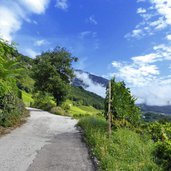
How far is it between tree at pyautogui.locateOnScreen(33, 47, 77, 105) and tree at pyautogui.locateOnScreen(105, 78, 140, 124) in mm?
30968

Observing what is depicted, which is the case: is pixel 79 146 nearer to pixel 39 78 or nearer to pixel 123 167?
pixel 123 167

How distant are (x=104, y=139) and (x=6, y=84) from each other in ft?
21.9

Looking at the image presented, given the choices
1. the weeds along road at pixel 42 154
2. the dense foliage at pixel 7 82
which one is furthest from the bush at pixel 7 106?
the weeds along road at pixel 42 154

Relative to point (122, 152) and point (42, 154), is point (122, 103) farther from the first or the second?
point (42, 154)

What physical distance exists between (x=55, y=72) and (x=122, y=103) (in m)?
32.6

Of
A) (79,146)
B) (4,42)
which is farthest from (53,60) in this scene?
(79,146)

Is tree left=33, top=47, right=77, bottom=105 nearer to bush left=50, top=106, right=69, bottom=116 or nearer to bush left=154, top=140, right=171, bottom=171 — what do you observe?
bush left=50, top=106, right=69, bottom=116

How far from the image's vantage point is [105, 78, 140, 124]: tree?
63.3 feet

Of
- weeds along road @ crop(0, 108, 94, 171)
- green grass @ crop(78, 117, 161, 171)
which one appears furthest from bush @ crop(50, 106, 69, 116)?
green grass @ crop(78, 117, 161, 171)

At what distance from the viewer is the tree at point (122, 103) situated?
1928cm

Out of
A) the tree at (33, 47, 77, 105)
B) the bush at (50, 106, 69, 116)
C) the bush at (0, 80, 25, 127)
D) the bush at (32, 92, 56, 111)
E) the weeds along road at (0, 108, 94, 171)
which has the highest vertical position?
the tree at (33, 47, 77, 105)

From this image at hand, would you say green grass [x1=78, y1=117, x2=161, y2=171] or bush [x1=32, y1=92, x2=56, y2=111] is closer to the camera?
green grass [x1=78, y1=117, x2=161, y2=171]

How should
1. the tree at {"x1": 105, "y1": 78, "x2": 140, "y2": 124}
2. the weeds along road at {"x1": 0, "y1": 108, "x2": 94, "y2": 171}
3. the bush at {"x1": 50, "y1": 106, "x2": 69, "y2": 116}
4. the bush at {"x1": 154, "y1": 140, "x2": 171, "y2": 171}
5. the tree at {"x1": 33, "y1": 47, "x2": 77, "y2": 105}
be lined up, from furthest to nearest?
the tree at {"x1": 33, "y1": 47, "x2": 77, "y2": 105}
the bush at {"x1": 50, "y1": 106, "x2": 69, "y2": 116}
the tree at {"x1": 105, "y1": 78, "x2": 140, "y2": 124}
the weeds along road at {"x1": 0, "y1": 108, "x2": 94, "y2": 171}
the bush at {"x1": 154, "y1": 140, "x2": 171, "y2": 171}

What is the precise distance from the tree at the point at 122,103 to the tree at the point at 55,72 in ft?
102
